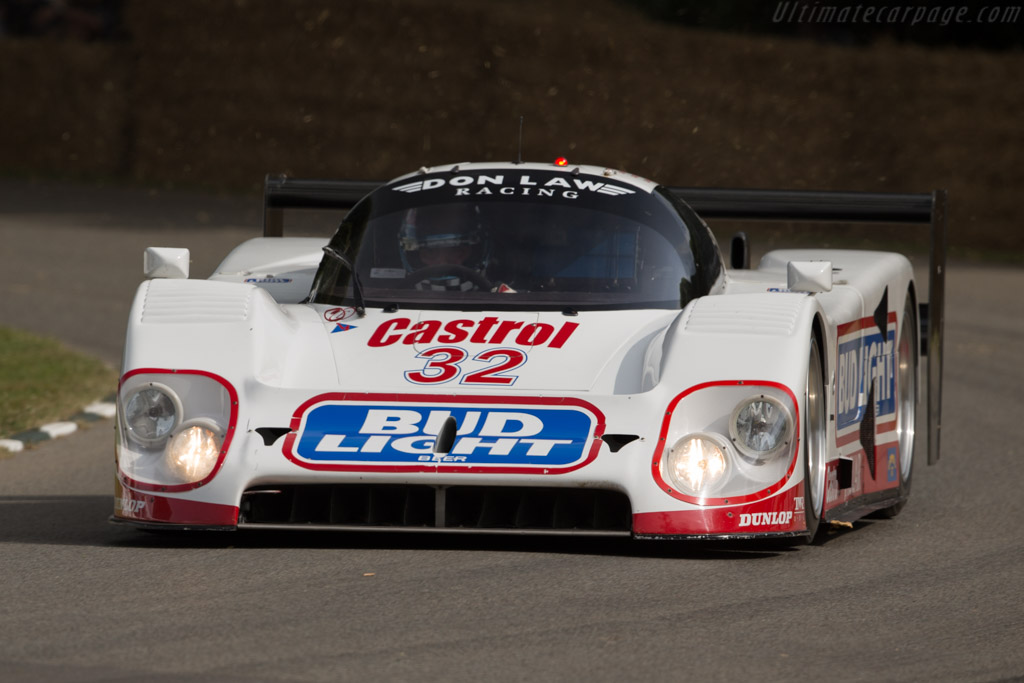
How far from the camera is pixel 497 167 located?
7504 millimetres

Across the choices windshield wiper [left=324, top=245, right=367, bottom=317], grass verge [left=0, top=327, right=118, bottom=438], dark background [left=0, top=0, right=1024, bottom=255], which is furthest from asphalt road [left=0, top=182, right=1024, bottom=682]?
dark background [left=0, top=0, right=1024, bottom=255]

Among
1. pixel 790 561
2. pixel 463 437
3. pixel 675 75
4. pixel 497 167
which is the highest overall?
pixel 675 75

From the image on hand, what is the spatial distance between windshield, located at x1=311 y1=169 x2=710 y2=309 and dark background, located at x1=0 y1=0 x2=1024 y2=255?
15.0 meters

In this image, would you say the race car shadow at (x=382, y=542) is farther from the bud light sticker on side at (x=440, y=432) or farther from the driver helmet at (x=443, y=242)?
the driver helmet at (x=443, y=242)

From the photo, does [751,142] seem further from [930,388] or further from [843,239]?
[930,388]

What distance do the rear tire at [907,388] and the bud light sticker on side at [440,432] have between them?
2.49 metres

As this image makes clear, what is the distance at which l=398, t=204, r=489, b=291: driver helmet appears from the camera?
6953mm

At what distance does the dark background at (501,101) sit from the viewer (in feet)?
74.5

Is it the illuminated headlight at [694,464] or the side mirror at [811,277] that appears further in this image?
the side mirror at [811,277]

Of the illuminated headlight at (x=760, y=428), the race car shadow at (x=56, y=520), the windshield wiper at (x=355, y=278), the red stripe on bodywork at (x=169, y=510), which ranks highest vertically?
the windshield wiper at (x=355, y=278)

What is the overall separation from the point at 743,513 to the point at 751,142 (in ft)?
57.6

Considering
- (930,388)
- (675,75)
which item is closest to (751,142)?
(675,75)

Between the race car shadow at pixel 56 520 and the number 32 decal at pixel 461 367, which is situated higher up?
the number 32 decal at pixel 461 367

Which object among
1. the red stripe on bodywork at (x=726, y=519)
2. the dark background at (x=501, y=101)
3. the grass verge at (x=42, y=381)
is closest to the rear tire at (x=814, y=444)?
the red stripe on bodywork at (x=726, y=519)
